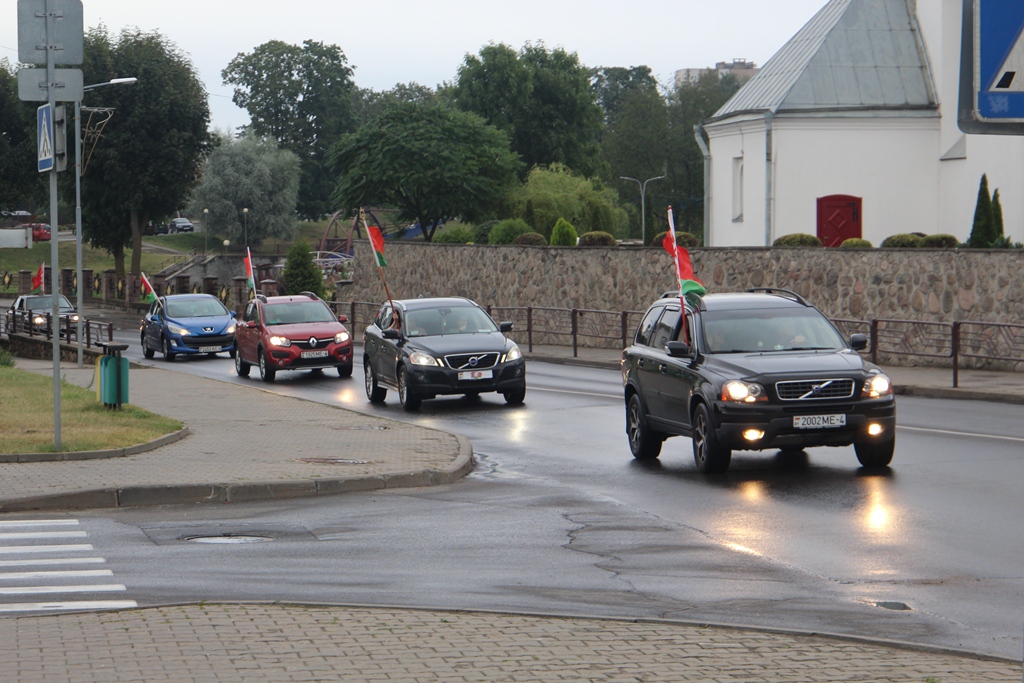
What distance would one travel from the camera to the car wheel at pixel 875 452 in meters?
13.7

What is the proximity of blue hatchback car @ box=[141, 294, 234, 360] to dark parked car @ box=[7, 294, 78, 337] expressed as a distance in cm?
553

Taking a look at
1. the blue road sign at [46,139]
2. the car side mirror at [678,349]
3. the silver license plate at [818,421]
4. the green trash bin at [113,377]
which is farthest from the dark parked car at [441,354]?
the silver license plate at [818,421]

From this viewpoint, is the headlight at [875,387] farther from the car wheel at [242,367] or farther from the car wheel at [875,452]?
the car wheel at [242,367]

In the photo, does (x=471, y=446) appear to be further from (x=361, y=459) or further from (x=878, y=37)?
(x=878, y=37)

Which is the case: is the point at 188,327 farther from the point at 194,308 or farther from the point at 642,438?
the point at 642,438


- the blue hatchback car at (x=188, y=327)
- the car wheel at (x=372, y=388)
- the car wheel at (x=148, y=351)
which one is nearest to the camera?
the car wheel at (x=372, y=388)

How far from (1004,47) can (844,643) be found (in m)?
3.74

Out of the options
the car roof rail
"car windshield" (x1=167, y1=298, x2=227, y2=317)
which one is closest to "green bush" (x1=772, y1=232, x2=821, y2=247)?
"car windshield" (x1=167, y1=298, x2=227, y2=317)

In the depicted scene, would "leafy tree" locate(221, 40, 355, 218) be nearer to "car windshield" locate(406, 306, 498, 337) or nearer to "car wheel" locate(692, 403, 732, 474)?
"car windshield" locate(406, 306, 498, 337)

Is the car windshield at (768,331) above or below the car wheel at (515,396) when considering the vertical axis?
above

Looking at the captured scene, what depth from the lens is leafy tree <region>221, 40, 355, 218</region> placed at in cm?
13275

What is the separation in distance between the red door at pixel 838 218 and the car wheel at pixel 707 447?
99.0ft

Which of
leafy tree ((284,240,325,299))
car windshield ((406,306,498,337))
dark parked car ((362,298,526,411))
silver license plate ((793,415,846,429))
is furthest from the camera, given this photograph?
leafy tree ((284,240,325,299))

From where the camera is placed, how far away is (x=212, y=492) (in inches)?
493
